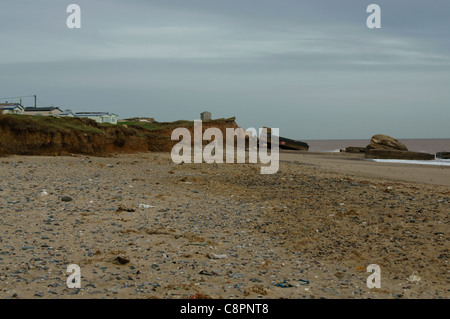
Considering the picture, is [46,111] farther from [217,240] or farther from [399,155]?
[217,240]

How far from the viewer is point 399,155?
117 ft

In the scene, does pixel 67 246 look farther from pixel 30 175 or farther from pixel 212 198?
pixel 30 175

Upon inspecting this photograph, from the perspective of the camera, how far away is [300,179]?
567 inches

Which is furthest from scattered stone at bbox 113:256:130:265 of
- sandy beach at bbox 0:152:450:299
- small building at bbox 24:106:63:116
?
small building at bbox 24:106:63:116

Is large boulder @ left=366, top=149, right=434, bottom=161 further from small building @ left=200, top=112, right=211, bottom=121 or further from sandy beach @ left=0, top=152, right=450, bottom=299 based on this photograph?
sandy beach @ left=0, top=152, right=450, bottom=299

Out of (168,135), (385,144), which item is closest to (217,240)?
(168,135)

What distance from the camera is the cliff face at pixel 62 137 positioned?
66.9 feet


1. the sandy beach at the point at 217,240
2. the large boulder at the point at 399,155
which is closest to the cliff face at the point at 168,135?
the large boulder at the point at 399,155

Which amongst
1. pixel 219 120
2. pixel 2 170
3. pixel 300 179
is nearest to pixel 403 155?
pixel 219 120

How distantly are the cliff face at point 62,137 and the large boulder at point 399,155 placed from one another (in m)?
20.2

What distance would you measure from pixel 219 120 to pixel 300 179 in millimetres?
25874

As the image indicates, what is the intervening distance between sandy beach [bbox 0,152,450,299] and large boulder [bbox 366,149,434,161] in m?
25.1

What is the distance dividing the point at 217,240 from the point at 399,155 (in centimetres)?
3177
